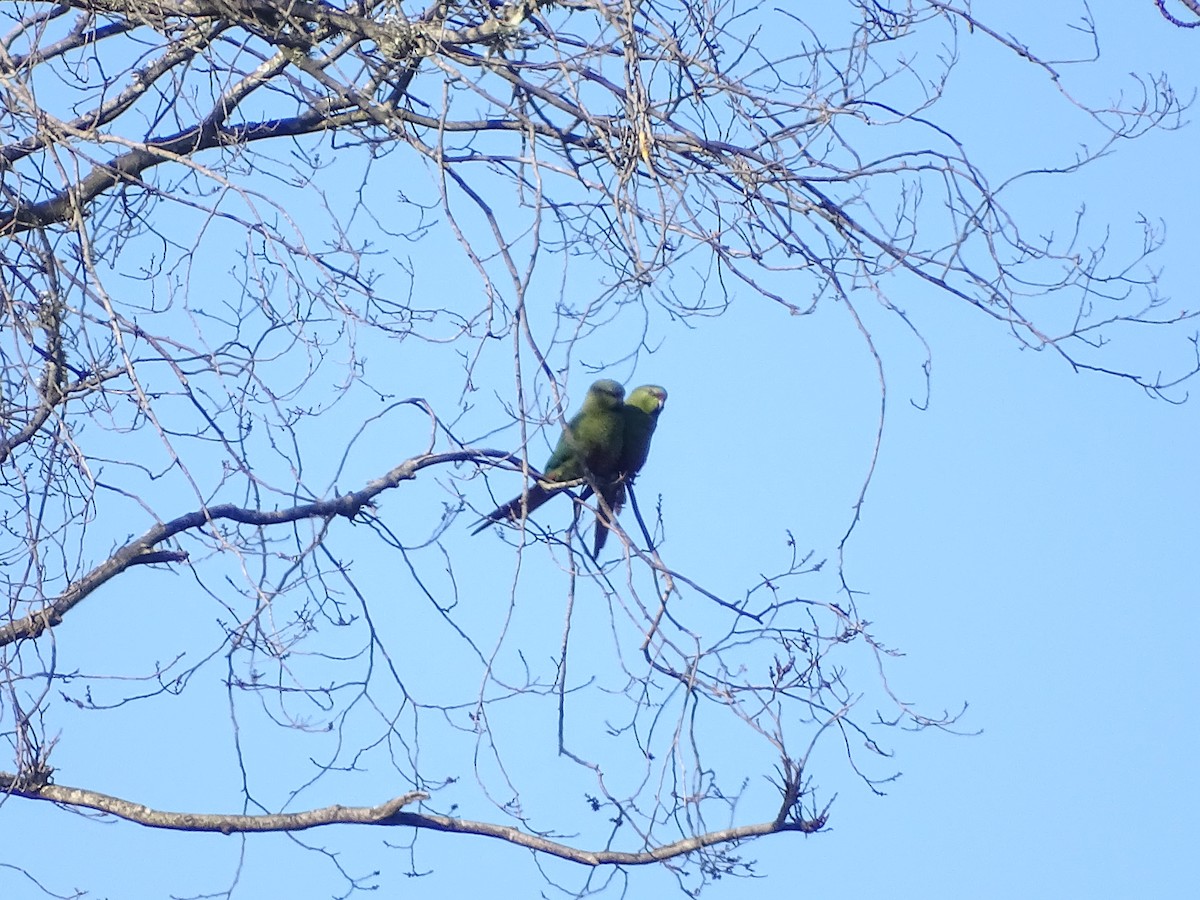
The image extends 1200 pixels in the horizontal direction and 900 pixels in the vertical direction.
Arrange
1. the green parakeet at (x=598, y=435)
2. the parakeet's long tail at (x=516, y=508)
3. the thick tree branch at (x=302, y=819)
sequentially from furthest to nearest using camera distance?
the green parakeet at (x=598, y=435) → the thick tree branch at (x=302, y=819) → the parakeet's long tail at (x=516, y=508)

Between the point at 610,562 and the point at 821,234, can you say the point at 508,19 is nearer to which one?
the point at 821,234

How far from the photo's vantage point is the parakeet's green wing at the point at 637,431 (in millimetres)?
5441

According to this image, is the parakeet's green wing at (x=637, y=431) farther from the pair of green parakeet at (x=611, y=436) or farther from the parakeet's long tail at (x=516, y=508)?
the parakeet's long tail at (x=516, y=508)

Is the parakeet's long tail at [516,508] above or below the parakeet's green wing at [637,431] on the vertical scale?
below

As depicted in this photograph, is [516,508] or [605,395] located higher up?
[605,395]

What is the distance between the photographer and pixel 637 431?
18.1 ft

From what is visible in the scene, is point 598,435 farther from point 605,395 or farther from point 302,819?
point 302,819

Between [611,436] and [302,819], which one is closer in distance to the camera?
[302,819]

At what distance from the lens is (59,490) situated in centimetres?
286

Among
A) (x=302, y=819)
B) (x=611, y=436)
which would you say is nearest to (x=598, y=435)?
(x=611, y=436)

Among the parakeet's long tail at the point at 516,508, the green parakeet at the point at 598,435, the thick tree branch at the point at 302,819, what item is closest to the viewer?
the parakeet's long tail at the point at 516,508

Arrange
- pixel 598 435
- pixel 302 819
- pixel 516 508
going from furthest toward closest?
pixel 598 435 < pixel 516 508 < pixel 302 819

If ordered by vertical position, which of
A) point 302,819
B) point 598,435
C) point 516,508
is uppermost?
point 598,435

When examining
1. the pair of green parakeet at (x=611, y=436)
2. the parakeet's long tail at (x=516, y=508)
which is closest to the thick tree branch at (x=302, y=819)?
the parakeet's long tail at (x=516, y=508)
